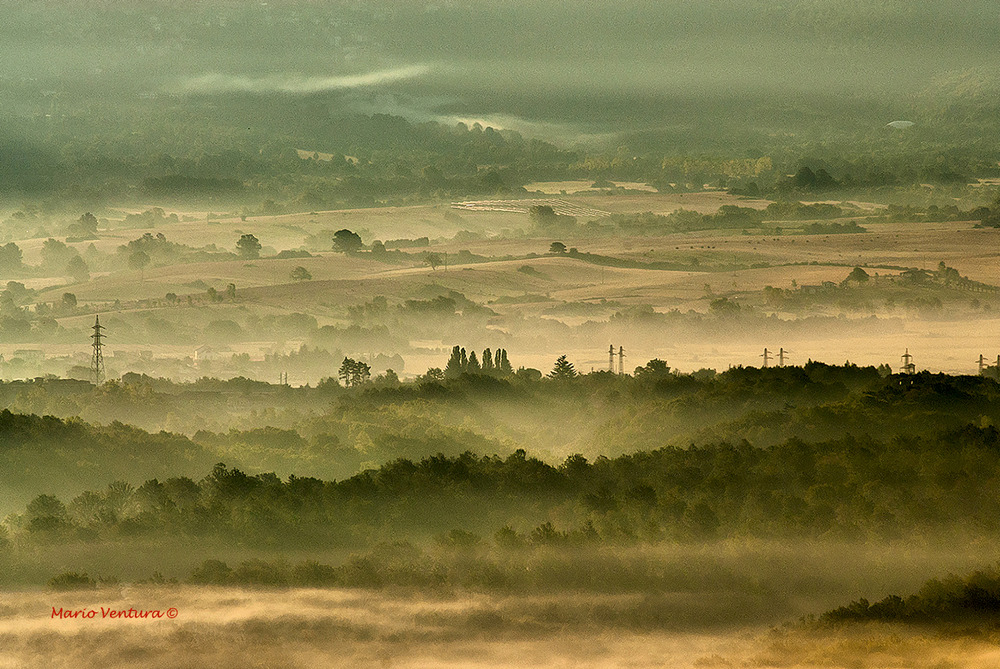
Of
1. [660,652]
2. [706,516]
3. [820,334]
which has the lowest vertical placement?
[660,652]

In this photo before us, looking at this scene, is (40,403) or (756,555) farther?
(40,403)

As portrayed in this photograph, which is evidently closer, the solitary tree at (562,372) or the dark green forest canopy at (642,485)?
the dark green forest canopy at (642,485)

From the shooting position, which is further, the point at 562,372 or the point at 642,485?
the point at 562,372

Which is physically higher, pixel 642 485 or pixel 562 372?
pixel 562 372

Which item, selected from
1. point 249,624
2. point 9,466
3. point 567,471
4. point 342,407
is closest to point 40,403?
point 342,407

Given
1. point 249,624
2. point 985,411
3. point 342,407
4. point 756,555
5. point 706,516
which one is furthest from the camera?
point 342,407

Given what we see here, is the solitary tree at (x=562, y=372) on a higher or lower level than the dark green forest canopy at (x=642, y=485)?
higher

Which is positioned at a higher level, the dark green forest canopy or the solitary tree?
the solitary tree

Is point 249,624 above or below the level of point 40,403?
below

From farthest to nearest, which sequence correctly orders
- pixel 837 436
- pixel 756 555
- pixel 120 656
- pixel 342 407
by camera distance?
pixel 342 407 < pixel 837 436 < pixel 756 555 < pixel 120 656

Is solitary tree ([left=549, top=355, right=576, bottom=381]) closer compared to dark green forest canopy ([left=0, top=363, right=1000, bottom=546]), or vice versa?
dark green forest canopy ([left=0, top=363, right=1000, bottom=546])

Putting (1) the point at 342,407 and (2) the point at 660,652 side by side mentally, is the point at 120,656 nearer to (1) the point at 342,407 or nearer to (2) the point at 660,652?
(2) the point at 660,652
